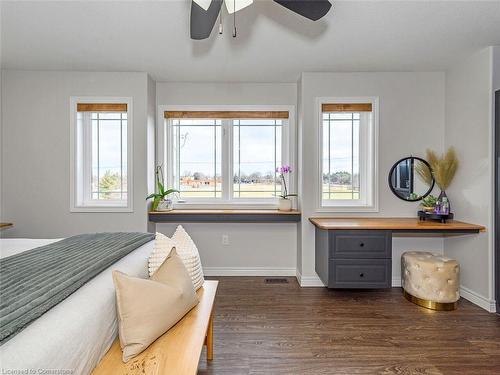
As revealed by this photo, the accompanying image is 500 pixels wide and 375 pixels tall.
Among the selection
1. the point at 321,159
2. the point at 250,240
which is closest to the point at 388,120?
the point at 321,159

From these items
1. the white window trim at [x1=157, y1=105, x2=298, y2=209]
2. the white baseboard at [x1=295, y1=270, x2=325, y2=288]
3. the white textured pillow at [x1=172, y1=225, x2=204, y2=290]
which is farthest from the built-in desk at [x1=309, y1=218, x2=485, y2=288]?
the white textured pillow at [x1=172, y1=225, x2=204, y2=290]

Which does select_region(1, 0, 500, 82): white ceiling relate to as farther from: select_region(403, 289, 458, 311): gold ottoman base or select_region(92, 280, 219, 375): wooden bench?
select_region(403, 289, 458, 311): gold ottoman base

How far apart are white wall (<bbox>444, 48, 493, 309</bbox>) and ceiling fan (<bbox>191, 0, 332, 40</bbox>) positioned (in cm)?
221

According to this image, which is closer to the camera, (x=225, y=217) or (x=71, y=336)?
(x=71, y=336)

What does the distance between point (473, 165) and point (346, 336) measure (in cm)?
214

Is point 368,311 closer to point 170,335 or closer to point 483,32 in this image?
point 170,335

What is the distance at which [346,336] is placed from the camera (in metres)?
2.34

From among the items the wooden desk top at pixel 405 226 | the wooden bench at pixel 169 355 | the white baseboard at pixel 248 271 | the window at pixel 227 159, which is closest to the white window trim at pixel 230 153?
the window at pixel 227 159

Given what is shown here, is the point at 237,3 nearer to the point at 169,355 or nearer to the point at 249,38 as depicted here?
the point at 249,38

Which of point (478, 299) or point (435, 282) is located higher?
point (435, 282)

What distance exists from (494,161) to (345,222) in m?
1.44

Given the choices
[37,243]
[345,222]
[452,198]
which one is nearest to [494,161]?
[452,198]

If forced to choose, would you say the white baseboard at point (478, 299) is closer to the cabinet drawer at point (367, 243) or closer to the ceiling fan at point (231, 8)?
the cabinet drawer at point (367, 243)

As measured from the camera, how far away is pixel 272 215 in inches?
139
